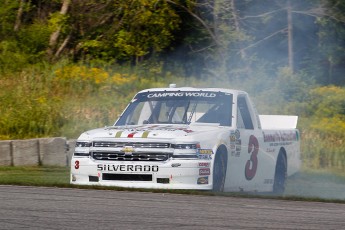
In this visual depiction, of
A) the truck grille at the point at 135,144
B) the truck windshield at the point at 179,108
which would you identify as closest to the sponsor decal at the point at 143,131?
the truck grille at the point at 135,144

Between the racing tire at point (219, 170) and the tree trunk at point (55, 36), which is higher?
the tree trunk at point (55, 36)

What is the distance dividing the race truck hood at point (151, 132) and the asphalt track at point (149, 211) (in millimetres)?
773

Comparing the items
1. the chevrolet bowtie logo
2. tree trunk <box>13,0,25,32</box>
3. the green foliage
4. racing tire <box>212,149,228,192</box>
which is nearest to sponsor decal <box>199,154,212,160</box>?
racing tire <box>212,149,228,192</box>

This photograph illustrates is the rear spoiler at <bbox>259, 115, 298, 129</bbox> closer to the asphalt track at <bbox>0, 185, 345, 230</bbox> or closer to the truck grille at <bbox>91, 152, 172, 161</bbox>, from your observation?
the asphalt track at <bbox>0, 185, 345, 230</bbox>

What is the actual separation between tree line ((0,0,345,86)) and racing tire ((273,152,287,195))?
11.8 m

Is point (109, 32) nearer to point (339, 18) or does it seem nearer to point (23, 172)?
point (339, 18)

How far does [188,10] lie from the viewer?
1080 inches

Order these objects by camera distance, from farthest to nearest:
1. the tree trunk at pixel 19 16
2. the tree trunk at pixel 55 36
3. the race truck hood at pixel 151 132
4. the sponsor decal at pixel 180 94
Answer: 1. the tree trunk at pixel 19 16
2. the tree trunk at pixel 55 36
3. the sponsor decal at pixel 180 94
4. the race truck hood at pixel 151 132

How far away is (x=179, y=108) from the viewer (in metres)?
13.1

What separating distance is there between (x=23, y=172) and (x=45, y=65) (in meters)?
10.3

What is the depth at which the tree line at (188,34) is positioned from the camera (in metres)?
26.0

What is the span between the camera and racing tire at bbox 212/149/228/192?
38.1 ft

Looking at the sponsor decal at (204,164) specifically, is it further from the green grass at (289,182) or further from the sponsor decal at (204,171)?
the green grass at (289,182)

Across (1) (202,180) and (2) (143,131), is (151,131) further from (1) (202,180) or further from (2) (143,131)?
(1) (202,180)
